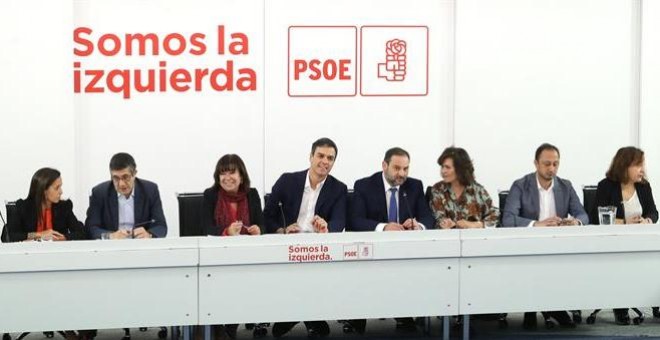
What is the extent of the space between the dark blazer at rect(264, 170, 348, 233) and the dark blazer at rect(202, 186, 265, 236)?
190 millimetres

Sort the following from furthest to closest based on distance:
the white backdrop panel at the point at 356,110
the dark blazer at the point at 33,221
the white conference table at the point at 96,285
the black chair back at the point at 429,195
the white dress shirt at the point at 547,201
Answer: the white backdrop panel at the point at 356,110 < the white dress shirt at the point at 547,201 < the black chair back at the point at 429,195 < the dark blazer at the point at 33,221 < the white conference table at the point at 96,285

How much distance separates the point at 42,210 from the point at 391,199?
6.67ft

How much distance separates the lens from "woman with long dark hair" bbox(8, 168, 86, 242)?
257 inches

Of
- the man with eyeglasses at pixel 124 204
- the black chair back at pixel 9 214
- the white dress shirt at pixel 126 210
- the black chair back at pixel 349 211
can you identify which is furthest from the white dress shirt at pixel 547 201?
the black chair back at pixel 9 214

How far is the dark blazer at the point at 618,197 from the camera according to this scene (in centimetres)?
716

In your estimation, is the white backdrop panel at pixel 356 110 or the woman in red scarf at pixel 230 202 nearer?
the woman in red scarf at pixel 230 202

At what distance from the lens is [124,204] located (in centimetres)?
671

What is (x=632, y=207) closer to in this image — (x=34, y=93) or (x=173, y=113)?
(x=173, y=113)

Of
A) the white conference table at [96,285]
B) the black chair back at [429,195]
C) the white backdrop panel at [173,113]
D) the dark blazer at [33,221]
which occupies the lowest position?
the white conference table at [96,285]

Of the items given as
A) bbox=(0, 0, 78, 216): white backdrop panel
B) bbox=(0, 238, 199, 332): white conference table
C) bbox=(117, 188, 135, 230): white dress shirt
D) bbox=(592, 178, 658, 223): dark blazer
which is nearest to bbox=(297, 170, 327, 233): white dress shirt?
bbox=(117, 188, 135, 230): white dress shirt

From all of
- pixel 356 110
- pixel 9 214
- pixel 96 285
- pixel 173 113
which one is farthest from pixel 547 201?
pixel 9 214

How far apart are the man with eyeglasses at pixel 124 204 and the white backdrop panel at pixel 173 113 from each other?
5.04 feet

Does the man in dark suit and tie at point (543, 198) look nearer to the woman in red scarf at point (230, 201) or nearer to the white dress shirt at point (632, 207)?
the white dress shirt at point (632, 207)

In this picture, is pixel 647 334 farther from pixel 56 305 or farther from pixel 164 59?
pixel 164 59
